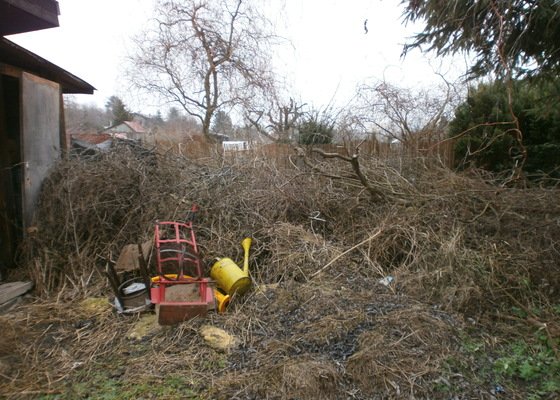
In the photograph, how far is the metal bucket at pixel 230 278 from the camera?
12.2 feet

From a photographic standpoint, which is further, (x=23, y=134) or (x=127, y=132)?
(x=127, y=132)

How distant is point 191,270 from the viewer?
13.6 ft

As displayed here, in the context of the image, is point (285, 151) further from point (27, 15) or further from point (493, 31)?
point (27, 15)

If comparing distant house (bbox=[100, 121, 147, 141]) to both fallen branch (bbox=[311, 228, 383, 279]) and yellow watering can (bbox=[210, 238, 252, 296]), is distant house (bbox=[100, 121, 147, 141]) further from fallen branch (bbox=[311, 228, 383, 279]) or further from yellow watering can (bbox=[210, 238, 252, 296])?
fallen branch (bbox=[311, 228, 383, 279])

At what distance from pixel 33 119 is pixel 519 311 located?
19.4ft

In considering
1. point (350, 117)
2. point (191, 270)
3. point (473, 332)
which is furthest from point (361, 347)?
point (350, 117)

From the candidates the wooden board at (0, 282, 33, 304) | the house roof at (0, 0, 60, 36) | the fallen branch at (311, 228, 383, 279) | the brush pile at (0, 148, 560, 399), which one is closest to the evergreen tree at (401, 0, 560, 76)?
the brush pile at (0, 148, 560, 399)

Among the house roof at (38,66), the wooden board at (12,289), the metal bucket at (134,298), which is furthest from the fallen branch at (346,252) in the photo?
the house roof at (38,66)

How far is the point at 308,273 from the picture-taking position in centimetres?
418

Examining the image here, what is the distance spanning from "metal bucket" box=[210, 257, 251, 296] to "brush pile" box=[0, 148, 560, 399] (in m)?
0.18

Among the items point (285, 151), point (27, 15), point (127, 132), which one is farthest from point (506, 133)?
point (127, 132)

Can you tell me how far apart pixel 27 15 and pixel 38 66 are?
5.19ft

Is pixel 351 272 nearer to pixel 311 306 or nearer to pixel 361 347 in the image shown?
pixel 311 306

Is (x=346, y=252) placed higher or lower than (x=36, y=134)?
lower
